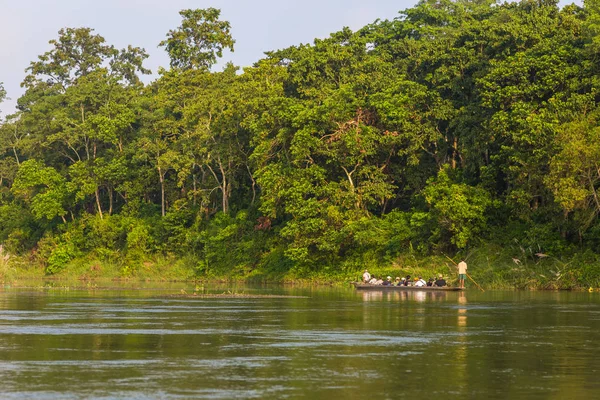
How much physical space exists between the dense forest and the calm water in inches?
778

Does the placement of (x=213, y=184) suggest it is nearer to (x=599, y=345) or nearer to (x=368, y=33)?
(x=368, y=33)

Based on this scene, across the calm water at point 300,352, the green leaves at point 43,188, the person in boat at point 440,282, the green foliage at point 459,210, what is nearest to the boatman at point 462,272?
the person in boat at point 440,282

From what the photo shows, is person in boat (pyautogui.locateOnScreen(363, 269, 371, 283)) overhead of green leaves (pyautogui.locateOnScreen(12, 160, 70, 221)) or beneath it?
beneath

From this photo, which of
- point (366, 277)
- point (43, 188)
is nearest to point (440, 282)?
point (366, 277)

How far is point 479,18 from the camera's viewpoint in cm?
7506

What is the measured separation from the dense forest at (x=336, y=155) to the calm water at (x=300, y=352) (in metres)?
19.8

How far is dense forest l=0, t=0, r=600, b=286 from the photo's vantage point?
181ft

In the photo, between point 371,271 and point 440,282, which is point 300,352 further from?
point 371,271

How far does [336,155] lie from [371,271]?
319 inches

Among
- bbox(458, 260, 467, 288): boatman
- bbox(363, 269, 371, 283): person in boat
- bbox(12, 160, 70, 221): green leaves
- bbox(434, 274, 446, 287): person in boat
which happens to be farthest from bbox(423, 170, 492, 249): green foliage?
bbox(12, 160, 70, 221): green leaves

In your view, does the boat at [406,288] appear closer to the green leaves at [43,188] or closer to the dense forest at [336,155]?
the dense forest at [336,155]

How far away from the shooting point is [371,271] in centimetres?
6131

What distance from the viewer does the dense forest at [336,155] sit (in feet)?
181

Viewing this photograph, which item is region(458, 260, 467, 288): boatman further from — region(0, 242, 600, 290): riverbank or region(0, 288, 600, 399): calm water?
region(0, 288, 600, 399): calm water
